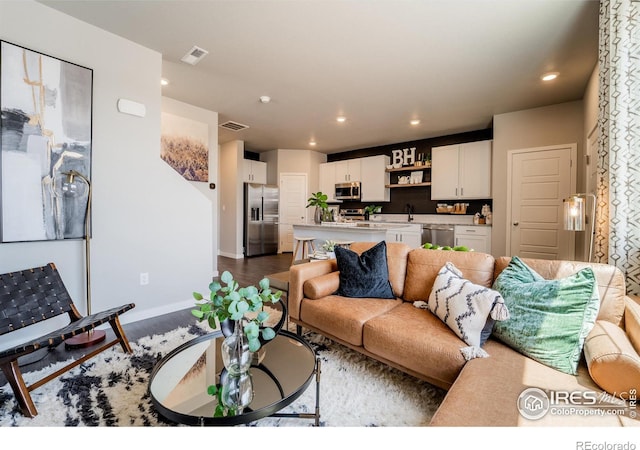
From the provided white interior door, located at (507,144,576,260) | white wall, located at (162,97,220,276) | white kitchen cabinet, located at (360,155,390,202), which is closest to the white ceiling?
white wall, located at (162,97,220,276)

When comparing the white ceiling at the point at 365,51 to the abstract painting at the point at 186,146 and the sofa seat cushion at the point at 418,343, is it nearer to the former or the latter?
the abstract painting at the point at 186,146

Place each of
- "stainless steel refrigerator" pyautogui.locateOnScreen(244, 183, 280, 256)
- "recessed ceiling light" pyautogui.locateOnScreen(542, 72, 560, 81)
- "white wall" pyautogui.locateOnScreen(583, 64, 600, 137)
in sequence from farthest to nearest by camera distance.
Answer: "stainless steel refrigerator" pyautogui.locateOnScreen(244, 183, 280, 256) → "recessed ceiling light" pyautogui.locateOnScreen(542, 72, 560, 81) → "white wall" pyautogui.locateOnScreen(583, 64, 600, 137)

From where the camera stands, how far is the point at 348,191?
695 centimetres

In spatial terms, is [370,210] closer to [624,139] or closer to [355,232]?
[355,232]

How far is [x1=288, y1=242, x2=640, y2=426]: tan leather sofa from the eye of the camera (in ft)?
3.42

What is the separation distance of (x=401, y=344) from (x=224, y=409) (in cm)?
100

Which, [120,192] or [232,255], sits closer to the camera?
[120,192]

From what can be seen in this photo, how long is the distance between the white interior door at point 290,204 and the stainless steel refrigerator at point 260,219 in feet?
0.57

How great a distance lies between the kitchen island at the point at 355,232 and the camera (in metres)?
4.03

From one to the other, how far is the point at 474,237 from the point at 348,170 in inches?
129

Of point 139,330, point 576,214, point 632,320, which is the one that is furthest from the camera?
point 139,330

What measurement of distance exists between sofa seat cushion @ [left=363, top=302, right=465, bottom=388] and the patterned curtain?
4.11ft

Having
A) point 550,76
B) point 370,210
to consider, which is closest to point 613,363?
point 550,76

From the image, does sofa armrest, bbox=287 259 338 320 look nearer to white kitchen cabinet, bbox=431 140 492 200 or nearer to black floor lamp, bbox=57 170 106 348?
black floor lamp, bbox=57 170 106 348
